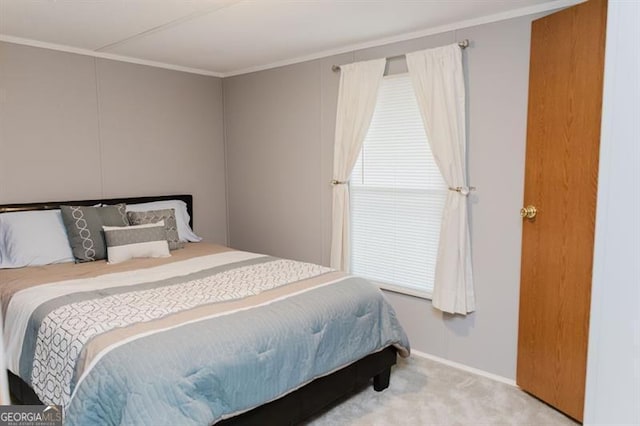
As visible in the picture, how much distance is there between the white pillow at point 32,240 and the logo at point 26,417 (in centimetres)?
181

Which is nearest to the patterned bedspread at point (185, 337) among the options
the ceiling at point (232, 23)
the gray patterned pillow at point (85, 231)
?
the gray patterned pillow at point (85, 231)

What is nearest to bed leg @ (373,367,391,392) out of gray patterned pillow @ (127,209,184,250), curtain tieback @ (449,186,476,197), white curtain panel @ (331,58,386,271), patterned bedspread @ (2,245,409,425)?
patterned bedspread @ (2,245,409,425)

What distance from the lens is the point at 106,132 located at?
381 centimetres

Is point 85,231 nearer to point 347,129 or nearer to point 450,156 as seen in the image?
point 347,129

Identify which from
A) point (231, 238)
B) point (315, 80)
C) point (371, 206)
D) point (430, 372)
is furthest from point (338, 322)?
point (231, 238)

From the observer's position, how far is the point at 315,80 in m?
3.89

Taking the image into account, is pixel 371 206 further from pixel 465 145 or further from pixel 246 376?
pixel 246 376

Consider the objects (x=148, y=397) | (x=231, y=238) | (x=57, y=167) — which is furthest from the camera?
(x=231, y=238)

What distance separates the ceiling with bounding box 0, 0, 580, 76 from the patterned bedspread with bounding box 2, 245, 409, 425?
1.64 m

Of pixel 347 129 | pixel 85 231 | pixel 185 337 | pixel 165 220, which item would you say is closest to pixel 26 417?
pixel 185 337

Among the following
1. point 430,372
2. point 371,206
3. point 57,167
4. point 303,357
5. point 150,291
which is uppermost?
point 57,167

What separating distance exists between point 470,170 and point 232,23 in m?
1.88

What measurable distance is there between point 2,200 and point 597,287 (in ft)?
12.7

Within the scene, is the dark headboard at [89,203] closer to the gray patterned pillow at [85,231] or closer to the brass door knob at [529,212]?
the gray patterned pillow at [85,231]
